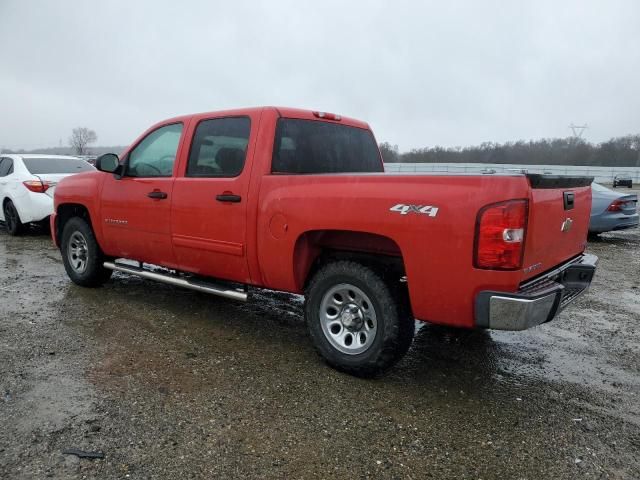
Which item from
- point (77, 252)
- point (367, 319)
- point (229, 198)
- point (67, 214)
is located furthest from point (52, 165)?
point (367, 319)

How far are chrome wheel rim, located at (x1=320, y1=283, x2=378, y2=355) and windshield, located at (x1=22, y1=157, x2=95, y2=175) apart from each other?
25.4 ft

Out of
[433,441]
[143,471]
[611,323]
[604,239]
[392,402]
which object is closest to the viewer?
[143,471]

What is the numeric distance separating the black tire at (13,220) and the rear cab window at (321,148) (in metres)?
7.48

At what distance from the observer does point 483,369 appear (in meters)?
3.84

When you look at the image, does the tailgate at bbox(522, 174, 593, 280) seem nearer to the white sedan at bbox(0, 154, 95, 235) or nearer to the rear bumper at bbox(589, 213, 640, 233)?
the rear bumper at bbox(589, 213, 640, 233)

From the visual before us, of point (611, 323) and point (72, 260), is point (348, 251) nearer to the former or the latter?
point (611, 323)

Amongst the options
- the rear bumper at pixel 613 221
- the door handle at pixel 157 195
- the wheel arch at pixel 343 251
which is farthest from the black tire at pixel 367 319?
the rear bumper at pixel 613 221

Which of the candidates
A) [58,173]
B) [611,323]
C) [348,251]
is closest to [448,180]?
[348,251]

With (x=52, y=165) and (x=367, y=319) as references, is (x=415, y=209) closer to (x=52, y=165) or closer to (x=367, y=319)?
(x=367, y=319)

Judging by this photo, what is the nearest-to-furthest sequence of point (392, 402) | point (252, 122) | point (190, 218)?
1. point (392, 402)
2. point (252, 122)
3. point (190, 218)

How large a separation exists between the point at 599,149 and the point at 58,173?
60766 mm

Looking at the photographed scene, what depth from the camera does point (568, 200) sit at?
11.0ft

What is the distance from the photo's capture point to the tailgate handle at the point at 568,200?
131 inches

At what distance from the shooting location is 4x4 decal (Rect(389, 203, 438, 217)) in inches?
116
